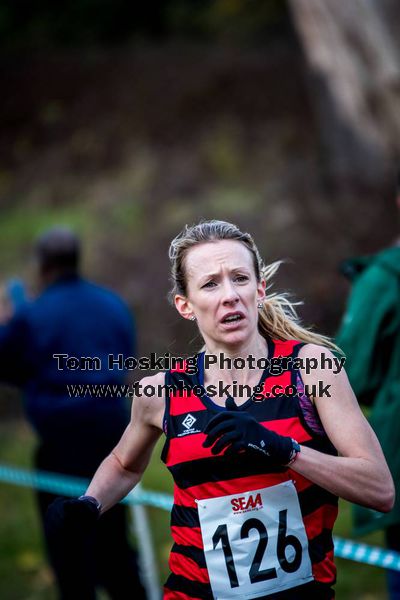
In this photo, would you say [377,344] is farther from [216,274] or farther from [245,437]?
[245,437]

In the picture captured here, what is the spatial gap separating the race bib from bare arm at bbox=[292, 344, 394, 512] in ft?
0.61

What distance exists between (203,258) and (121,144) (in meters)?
10.2

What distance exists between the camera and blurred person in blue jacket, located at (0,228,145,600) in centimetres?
481

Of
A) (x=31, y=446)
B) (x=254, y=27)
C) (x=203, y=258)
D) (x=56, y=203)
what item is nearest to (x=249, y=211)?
(x=56, y=203)

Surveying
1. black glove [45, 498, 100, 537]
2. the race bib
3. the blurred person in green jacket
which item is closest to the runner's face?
the race bib

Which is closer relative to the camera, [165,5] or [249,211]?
[249,211]

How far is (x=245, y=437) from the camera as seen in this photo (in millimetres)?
2170

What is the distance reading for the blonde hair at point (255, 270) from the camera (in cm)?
260

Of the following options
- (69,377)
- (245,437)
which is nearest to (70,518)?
(245,437)

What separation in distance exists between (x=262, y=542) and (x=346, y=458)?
0.37m

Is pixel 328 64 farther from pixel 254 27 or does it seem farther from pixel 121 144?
pixel 254 27

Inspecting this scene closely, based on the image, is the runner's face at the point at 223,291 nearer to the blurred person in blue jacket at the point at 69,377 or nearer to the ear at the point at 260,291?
the ear at the point at 260,291

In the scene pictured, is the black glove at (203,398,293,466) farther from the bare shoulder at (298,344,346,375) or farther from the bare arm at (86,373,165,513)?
the bare arm at (86,373,165,513)

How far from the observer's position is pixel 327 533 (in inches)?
96.8
